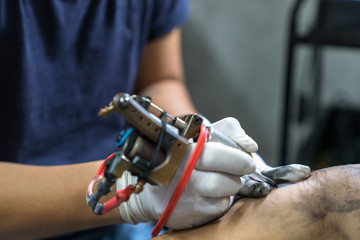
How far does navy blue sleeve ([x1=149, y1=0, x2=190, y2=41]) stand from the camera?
1.07 metres

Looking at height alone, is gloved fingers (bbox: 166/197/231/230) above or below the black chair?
below

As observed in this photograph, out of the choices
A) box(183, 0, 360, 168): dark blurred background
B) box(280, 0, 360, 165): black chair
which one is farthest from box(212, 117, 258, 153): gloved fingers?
box(183, 0, 360, 168): dark blurred background

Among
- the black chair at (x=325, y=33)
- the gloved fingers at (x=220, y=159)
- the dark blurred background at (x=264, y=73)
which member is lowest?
the dark blurred background at (x=264, y=73)

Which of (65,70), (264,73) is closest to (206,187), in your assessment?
(65,70)

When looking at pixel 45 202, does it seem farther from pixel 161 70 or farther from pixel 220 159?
pixel 161 70

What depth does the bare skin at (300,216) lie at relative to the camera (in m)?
0.59

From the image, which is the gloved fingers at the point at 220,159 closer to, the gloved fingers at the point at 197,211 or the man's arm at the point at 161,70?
the gloved fingers at the point at 197,211

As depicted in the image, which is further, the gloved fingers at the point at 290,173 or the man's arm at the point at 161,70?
the man's arm at the point at 161,70

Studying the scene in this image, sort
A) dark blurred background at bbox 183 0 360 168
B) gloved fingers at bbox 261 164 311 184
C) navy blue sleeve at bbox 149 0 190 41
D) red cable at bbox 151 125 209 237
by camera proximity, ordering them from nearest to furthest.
A: red cable at bbox 151 125 209 237 → gloved fingers at bbox 261 164 311 184 → navy blue sleeve at bbox 149 0 190 41 → dark blurred background at bbox 183 0 360 168

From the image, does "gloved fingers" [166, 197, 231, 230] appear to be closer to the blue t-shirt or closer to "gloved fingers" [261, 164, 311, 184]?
"gloved fingers" [261, 164, 311, 184]

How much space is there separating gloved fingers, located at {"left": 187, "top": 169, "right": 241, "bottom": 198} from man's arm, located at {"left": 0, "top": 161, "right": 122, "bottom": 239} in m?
0.20

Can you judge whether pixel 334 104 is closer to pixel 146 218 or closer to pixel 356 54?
pixel 356 54

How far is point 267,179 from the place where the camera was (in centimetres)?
63

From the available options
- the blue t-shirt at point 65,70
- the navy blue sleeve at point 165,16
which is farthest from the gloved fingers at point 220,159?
the navy blue sleeve at point 165,16
